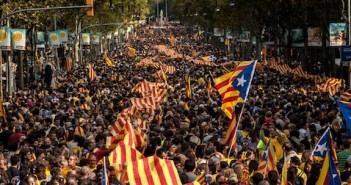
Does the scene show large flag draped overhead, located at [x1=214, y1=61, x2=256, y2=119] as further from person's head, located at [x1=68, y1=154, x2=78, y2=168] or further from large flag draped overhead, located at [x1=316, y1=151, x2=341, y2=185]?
large flag draped overhead, located at [x1=316, y1=151, x2=341, y2=185]

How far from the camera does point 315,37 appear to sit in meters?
50.3

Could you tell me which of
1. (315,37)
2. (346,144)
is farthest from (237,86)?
(315,37)

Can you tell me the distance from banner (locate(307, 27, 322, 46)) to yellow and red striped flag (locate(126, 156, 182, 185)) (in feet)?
132

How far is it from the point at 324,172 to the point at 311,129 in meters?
7.93

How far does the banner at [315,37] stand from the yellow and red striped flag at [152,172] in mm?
40185

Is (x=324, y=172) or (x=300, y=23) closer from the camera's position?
(x=324, y=172)

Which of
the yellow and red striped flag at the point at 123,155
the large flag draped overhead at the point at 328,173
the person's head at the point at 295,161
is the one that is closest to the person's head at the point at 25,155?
the yellow and red striped flag at the point at 123,155

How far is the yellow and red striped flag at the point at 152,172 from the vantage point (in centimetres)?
1041

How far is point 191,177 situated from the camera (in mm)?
13945

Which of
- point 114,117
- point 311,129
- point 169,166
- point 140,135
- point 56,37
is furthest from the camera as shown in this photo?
point 56,37

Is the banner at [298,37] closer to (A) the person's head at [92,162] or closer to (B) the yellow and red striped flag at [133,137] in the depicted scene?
(B) the yellow and red striped flag at [133,137]

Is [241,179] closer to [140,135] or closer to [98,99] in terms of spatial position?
[140,135]

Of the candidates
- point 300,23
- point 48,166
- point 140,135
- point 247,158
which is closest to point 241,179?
point 247,158

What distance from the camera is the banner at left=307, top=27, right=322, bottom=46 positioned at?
4994 centimetres
